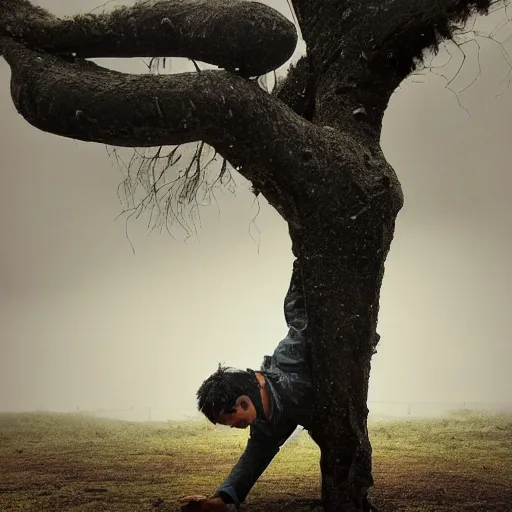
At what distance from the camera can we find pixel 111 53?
162 cm

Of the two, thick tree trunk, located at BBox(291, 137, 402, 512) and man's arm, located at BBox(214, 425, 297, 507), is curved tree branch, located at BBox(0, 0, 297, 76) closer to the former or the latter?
thick tree trunk, located at BBox(291, 137, 402, 512)

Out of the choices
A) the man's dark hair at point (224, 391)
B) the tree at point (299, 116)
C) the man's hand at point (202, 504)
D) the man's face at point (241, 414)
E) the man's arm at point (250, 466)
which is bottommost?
the man's hand at point (202, 504)

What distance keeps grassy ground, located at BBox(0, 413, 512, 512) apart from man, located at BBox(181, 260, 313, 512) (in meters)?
0.10

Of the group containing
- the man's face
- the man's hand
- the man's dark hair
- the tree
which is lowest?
the man's hand

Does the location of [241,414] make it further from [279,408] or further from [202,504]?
[202,504]

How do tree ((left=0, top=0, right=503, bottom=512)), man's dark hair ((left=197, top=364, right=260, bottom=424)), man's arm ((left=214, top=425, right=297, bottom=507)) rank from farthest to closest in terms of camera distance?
man's arm ((left=214, top=425, right=297, bottom=507))
man's dark hair ((left=197, top=364, right=260, bottom=424))
tree ((left=0, top=0, right=503, bottom=512))

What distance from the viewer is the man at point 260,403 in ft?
5.24

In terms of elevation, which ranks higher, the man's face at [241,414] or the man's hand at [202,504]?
the man's face at [241,414]

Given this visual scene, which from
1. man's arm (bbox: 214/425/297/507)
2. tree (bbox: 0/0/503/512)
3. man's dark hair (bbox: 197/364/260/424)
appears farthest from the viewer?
man's arm (bbox: 214/425/297/507)

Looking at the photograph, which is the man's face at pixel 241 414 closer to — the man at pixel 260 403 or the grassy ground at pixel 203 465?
the man at pixel 260 403

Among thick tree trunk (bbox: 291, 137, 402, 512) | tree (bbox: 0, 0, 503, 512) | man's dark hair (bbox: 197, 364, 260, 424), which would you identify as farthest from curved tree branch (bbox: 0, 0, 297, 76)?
man's dark hair (bbox: 197, 364, 260, 424)

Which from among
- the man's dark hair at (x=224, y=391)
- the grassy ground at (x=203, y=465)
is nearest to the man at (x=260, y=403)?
the man's dark hair at (x=224, y=391)

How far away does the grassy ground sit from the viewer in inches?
68.8

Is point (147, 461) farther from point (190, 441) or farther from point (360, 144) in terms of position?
point (360, 144)
